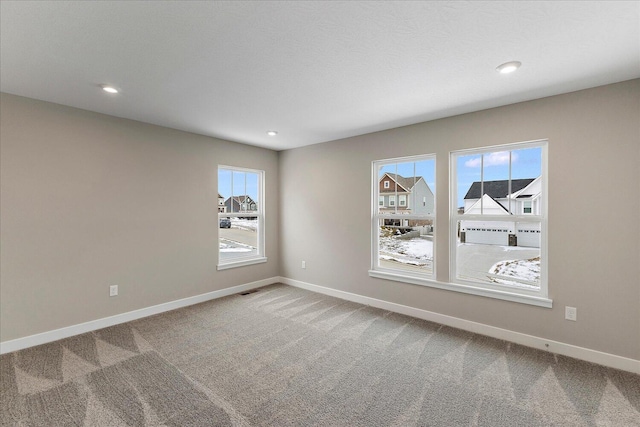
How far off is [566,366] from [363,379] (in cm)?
180

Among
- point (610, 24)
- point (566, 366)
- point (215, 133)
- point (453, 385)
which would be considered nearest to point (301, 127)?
point (215, 133)

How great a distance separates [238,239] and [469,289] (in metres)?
3.50

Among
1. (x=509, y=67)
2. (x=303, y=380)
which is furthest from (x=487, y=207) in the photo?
(x=303, y=380)

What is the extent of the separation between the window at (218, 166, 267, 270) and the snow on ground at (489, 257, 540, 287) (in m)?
3.52

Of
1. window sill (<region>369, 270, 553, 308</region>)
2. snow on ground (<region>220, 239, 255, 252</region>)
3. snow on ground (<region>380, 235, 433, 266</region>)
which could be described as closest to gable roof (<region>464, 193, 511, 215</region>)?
snow on ground (<region>380, 235, 433, 266</region>)

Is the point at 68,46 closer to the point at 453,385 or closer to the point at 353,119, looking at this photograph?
the point at 353,119

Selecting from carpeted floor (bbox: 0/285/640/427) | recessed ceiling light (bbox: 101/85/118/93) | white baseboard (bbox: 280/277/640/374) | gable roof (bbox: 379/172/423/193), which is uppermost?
recessed ceiling light (bbox: 101/85/118/93)

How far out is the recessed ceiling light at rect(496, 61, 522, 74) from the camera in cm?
206

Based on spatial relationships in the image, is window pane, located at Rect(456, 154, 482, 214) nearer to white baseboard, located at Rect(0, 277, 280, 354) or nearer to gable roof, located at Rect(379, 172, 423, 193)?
gable roof, located at Rect(379, 172, 423, 193)

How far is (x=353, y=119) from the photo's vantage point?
3.33m

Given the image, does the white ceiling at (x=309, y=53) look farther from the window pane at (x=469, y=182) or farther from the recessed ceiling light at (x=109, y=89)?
the window pane at (x=469, y=182)

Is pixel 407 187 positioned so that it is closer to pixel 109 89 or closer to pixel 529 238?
pixel 529 238

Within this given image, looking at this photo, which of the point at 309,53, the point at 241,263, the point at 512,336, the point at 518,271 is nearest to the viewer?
the point at 309,53

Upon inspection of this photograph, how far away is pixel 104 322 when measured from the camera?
3.12m
